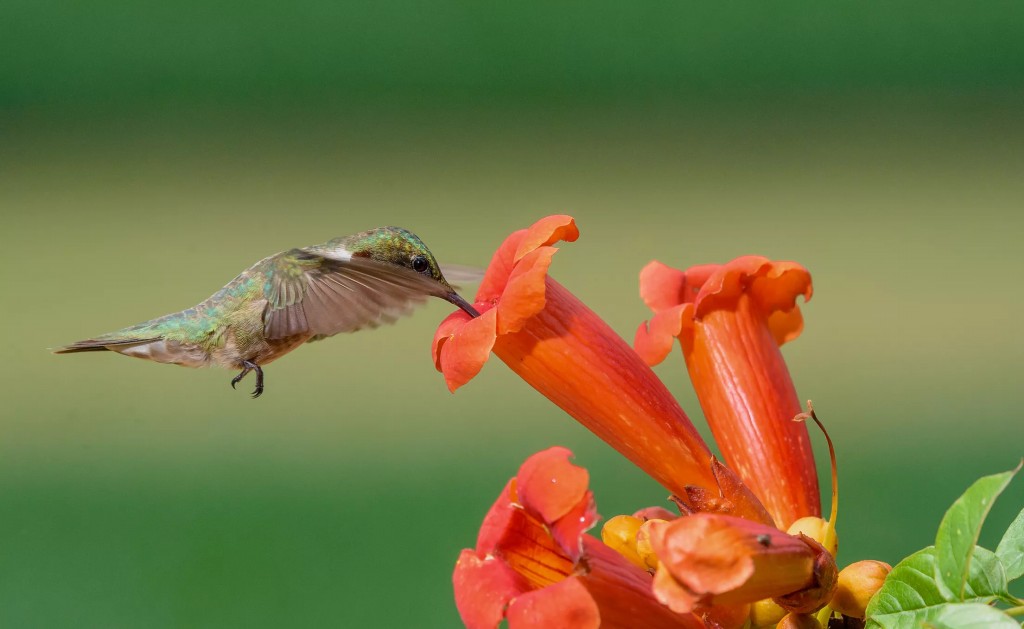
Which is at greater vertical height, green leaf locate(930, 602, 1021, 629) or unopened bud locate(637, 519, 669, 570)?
unopened bud locate(637, 519, 669, 570)

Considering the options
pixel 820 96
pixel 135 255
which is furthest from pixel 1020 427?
pixel 135 255

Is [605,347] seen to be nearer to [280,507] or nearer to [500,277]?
[500,277]

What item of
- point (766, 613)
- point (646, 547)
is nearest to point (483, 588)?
point (646, 547)

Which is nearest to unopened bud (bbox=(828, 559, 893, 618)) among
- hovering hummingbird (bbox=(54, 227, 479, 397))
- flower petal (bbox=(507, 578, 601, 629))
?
flower petal (bbox=(507, 578, 601, 629))

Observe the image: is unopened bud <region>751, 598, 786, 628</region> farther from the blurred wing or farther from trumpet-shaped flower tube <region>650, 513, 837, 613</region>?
the blurred wing

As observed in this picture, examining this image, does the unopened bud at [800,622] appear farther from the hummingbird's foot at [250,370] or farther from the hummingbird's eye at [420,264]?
the hummingbird's foot at [250,370]

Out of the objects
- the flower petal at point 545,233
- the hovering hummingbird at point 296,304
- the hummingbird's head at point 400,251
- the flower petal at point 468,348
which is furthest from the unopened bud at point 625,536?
the hummingbird's head at point 400,251
